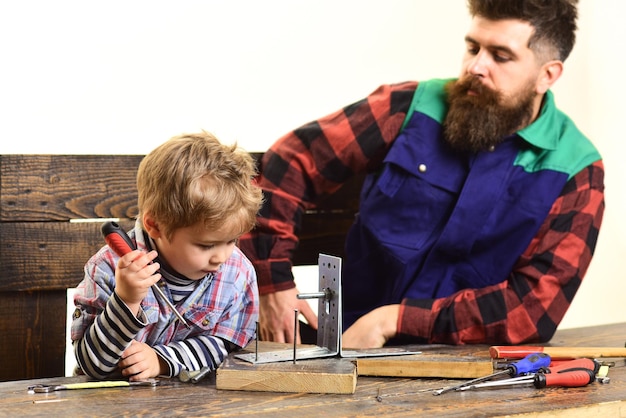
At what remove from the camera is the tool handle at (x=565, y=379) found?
158cm

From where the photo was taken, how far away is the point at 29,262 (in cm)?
218

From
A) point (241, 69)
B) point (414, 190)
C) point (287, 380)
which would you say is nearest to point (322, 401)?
point (287, 380)

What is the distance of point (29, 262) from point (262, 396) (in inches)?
36.5

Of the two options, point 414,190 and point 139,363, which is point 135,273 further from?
point 414,190

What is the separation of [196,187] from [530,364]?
65 centimetres

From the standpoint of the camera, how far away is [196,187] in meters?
1.57

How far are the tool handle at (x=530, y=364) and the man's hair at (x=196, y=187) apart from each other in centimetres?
52

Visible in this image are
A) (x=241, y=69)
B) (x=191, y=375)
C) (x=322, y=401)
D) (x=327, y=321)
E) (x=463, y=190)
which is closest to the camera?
(x=322, y=401)

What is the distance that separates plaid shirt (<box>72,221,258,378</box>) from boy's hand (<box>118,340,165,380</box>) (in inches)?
0.8

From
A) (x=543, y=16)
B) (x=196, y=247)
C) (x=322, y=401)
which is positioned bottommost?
(x=322, y=401)

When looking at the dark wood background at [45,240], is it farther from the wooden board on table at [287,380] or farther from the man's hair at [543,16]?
the man's hair at [543,16]

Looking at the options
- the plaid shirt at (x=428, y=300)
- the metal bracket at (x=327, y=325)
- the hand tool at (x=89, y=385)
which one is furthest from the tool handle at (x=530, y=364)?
the hand tool at (x=89, y=385)

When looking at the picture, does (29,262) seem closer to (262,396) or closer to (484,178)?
(262,396)

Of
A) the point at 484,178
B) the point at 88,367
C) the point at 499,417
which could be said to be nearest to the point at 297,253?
the point at 484,178
